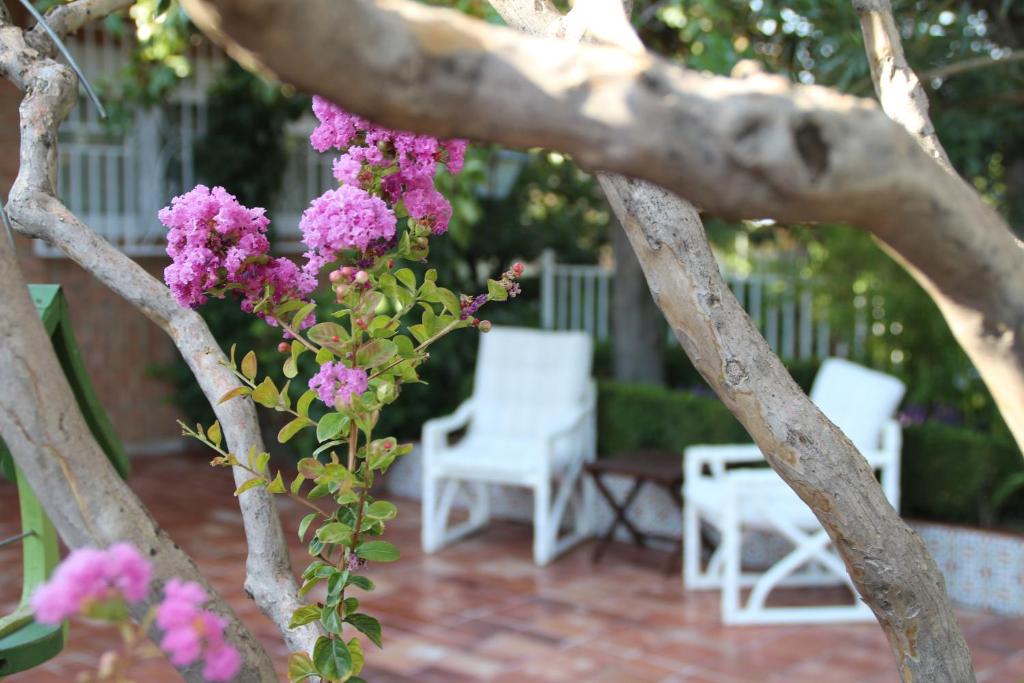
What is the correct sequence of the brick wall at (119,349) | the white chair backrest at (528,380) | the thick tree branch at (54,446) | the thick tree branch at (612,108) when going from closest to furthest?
1. the thick tree branch at (612,108)
2. the thick tree branch at (54,446)
3. the white chair backrest at (528,380)
4. the brick wall at (119,349)

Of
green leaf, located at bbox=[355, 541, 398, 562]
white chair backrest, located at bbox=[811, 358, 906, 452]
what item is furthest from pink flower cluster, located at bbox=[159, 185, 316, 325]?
white chair backrest, located at bbox=[811, 358, 906, 452]

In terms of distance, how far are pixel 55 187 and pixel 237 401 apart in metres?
0.43

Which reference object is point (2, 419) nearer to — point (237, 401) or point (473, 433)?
point (237, 401)

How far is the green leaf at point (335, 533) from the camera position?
57.9 inches

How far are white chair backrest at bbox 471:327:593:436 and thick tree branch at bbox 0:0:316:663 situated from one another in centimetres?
370

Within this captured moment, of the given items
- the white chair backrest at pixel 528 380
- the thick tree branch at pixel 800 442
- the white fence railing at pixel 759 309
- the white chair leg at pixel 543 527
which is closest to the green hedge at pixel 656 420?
the white chair backrest at pixel 528 380

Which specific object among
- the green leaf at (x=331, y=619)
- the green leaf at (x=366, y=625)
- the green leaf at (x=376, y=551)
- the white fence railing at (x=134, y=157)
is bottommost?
the green leaf at (x=366, y=625)

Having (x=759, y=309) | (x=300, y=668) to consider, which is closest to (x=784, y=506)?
(x=759, y=309)

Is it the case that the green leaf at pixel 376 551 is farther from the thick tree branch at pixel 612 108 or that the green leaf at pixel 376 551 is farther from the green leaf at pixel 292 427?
the thick tree branch at pixel 612 108

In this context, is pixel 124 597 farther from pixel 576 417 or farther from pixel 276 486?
pixel 576 417

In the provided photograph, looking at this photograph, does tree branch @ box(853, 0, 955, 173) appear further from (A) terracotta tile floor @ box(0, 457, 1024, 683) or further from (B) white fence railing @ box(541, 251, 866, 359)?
(B) white fence railing @ box(541, 251, 866, 359)

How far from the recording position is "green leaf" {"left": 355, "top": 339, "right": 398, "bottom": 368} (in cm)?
148

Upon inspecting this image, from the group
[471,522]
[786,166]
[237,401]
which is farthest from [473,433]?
[786,166]

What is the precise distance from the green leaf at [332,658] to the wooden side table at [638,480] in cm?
336
